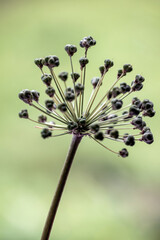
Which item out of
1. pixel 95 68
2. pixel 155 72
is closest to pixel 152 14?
pixel 155 72

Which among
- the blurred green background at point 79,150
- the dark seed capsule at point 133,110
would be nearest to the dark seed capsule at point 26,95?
the dark seed capsule at point 133,110

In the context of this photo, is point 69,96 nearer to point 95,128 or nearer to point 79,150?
point 95,128

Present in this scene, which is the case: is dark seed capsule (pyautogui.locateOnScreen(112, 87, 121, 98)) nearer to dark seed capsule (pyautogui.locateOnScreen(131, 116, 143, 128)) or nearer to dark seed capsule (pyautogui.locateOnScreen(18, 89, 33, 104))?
dark seed capsule (pyautogui.locateOnScreen(131, 116, 143, 128))

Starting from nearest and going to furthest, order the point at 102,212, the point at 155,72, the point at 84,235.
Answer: the point at 84,235 < the point at 102,212 < the point at 155,72

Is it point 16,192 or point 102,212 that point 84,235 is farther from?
point 16,192

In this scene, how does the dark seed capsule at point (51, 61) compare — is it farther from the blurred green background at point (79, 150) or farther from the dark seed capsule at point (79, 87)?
the blurred green background at point (79, 150)

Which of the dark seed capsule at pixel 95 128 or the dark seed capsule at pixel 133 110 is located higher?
the dark seed capsule at pixel 133 110

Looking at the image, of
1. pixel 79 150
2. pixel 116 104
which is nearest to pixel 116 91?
pixel 116 104

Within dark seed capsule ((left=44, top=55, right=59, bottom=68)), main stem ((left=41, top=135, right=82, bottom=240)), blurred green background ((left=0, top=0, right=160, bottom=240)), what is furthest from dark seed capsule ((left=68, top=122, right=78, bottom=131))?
blurred green background ((left=0, top=0, right=160, bottom=240))
